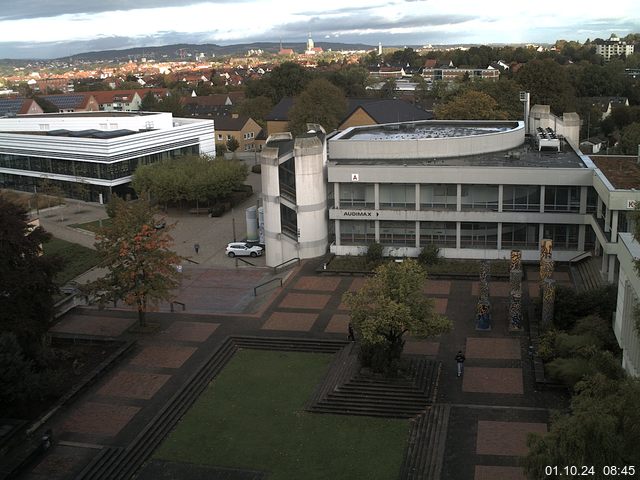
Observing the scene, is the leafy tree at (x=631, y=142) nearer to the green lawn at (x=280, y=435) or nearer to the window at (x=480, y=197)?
the window at (x=480, y=197)

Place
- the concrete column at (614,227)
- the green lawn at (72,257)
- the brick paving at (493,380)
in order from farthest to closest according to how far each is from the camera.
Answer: the green lawn at (72,257) < the concrete column at (614,227) < the brick paving at (493,380)

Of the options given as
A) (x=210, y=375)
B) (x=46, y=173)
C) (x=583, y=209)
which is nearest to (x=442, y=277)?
(x=583, y=209)

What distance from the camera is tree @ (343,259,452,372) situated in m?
25.7

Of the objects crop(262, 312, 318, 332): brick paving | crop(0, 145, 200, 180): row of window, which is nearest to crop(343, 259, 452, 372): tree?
crop(262, 312, 318, 332): brick paving

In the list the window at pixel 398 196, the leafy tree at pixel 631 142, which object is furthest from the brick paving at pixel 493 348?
the leafy tree at pixel 631 142

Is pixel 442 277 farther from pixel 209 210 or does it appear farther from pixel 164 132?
pixel 164 132

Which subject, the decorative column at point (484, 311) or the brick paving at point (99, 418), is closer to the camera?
the brick paving at point (99, 418)

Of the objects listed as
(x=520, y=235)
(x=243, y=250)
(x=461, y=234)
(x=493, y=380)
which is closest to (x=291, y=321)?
(x=493, y=380)

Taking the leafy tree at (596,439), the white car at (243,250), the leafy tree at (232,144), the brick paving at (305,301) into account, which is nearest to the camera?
the leafy tree at (596,439)

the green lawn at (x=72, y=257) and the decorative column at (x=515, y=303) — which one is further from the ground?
the decorative column at (x=515, y=303)

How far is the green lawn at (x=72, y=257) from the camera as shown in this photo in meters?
43.5

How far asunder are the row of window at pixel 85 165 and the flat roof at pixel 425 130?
24624mm

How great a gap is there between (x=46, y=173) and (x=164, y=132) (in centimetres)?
1233

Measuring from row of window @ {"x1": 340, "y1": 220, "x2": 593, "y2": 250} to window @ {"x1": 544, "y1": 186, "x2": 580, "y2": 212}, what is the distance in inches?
40.6
